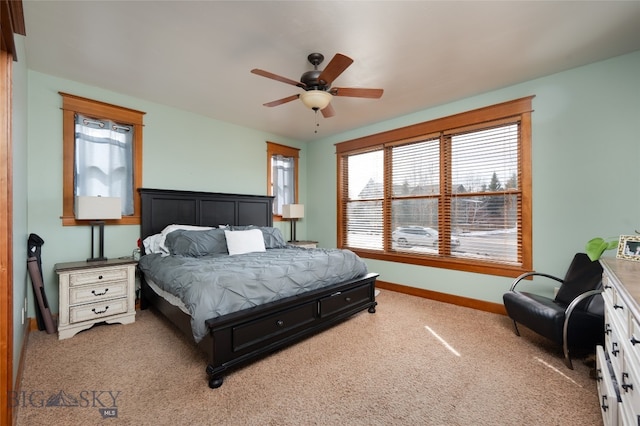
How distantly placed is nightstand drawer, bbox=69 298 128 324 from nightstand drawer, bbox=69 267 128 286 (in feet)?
0.78

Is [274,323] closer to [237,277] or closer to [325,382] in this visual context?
[237,277]

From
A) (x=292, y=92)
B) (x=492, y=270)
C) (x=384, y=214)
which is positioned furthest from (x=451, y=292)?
(x=292, y=92)

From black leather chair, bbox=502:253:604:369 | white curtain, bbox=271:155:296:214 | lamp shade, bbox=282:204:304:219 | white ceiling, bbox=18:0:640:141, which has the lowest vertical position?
black leather chair, bbox=502:253:604:369

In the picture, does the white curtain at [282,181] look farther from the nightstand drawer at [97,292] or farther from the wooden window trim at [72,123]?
the nightstand drawer at [97,292]

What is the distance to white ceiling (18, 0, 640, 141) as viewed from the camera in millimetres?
2062

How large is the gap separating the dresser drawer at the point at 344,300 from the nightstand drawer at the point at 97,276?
2.26 m

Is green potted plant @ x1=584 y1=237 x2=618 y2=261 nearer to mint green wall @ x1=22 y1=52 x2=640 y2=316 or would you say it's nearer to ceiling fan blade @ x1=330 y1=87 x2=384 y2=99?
mint green wall @ x1=22 y1=52 x2=640 y2=316

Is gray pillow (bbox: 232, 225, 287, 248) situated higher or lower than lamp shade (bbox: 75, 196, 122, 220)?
lower

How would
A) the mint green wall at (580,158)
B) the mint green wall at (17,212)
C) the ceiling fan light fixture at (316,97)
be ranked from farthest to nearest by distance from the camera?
the mint green wall at (580,158) < the ceiling fan light fixture at (316,97) < the mint green wall at (17,212)

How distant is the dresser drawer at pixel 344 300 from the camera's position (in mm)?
2830

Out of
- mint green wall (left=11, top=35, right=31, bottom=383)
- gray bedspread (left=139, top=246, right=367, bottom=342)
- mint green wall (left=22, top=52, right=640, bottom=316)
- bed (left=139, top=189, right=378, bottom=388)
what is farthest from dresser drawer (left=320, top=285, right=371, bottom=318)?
mint green wall (left=11, top=35, right=31, bottom=383)

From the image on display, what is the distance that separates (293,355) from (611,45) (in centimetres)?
405

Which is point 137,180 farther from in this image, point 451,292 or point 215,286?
point 451,292

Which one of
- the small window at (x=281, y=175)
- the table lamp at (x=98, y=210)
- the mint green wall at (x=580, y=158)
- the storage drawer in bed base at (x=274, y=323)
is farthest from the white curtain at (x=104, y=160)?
the mint green wall at (x=580, y=158)
